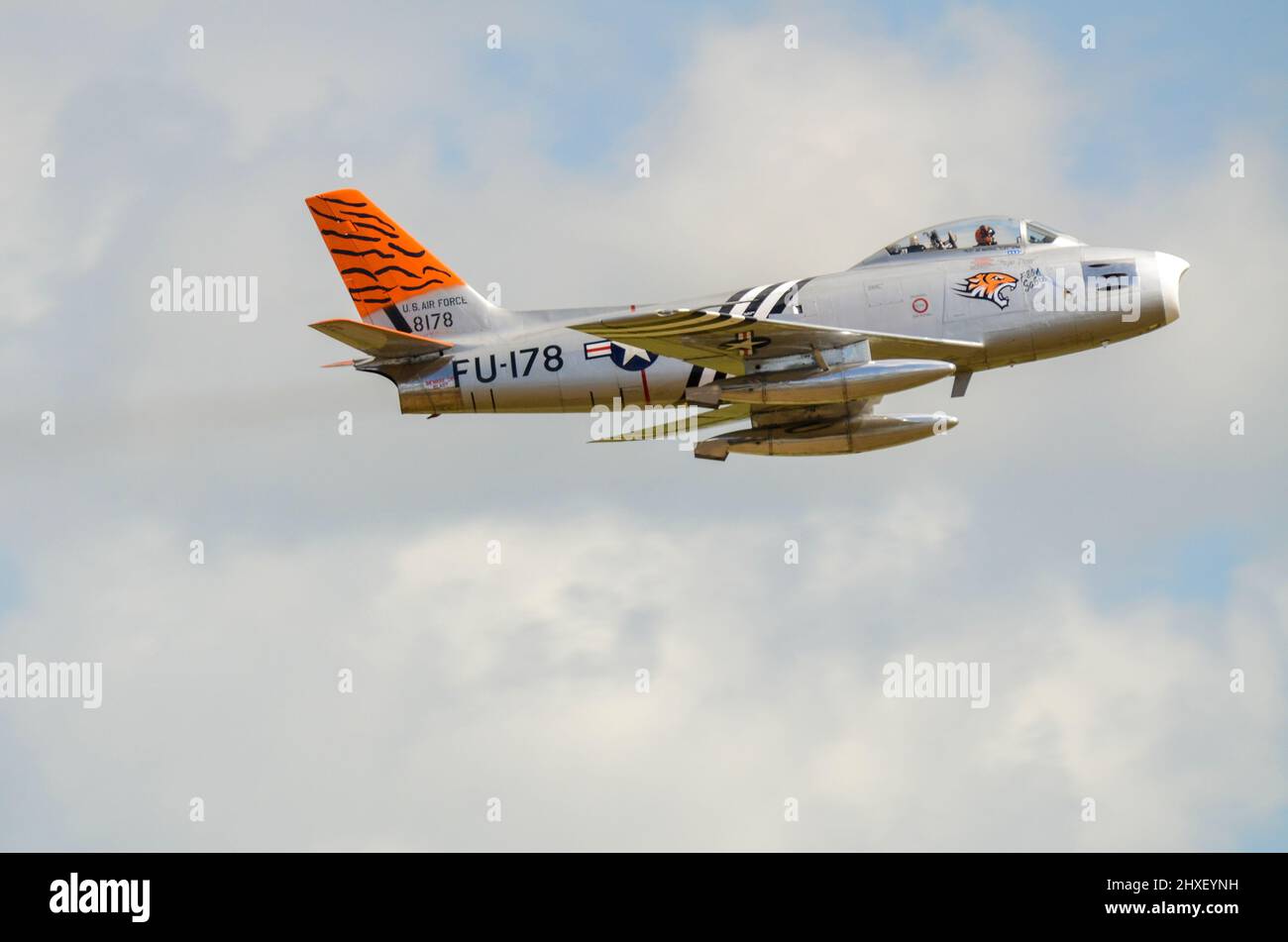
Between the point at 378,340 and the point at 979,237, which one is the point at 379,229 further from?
the point at 979,237

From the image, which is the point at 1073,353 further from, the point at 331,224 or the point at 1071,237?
the point at 331,224

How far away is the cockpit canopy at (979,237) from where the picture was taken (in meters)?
42.5

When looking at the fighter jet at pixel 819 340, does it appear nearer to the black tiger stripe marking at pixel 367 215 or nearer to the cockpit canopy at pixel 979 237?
the cockpit canopy at pixel 979 237

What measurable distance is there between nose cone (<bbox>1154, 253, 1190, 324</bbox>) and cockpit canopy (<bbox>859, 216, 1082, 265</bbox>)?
1819mm

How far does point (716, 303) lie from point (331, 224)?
365 inches

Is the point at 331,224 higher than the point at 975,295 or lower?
higher

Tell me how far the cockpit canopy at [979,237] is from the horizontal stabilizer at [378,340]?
10.1m

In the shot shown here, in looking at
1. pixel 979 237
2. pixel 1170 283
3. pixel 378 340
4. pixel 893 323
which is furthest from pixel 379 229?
pixel 1170 283

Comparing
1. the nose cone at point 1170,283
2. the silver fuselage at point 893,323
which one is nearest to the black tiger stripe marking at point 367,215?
the silver fuselage at point 893,323

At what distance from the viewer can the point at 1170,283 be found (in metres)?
41.8

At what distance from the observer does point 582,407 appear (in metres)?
43.6

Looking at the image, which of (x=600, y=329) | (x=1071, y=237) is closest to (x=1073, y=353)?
(x=1071, y=237)

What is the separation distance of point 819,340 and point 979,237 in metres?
4.37

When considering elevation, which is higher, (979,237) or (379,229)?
(379,229)
